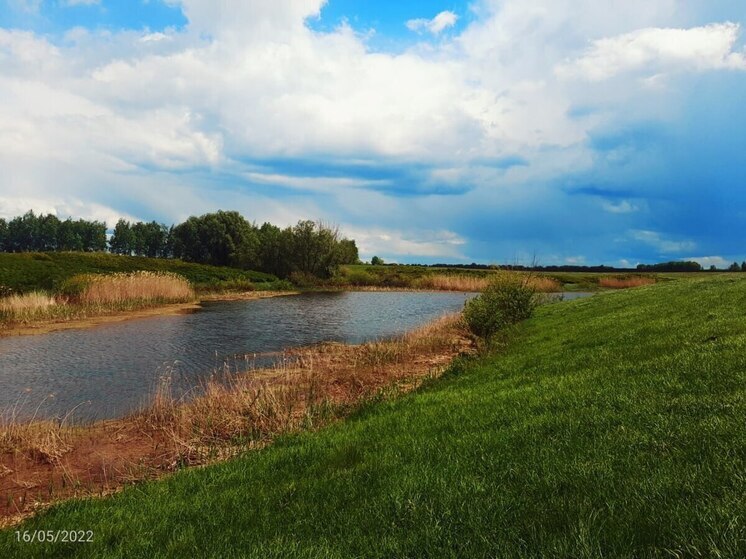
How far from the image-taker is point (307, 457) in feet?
23.8

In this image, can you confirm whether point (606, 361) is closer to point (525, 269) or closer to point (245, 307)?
point (525, 269)

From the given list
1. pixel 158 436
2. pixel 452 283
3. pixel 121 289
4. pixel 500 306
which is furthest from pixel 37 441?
pixel 452 283

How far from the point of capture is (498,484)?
5.00m

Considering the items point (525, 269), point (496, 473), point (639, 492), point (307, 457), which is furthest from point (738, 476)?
point (525, 269)

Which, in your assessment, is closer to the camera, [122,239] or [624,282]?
[624,282]

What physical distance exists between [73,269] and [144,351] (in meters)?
40.1

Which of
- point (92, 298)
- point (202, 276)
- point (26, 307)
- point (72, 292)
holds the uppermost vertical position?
point (202, 276)

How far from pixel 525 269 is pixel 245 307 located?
88.7ft

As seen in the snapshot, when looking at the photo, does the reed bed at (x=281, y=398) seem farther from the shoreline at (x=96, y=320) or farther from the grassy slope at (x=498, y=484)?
the shoreline at (x=96, y=320)

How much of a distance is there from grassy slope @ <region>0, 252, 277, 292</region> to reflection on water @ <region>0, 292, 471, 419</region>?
51.3 ft

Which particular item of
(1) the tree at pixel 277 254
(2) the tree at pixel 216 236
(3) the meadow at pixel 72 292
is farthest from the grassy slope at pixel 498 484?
(2) the tree at pixel 216 236
